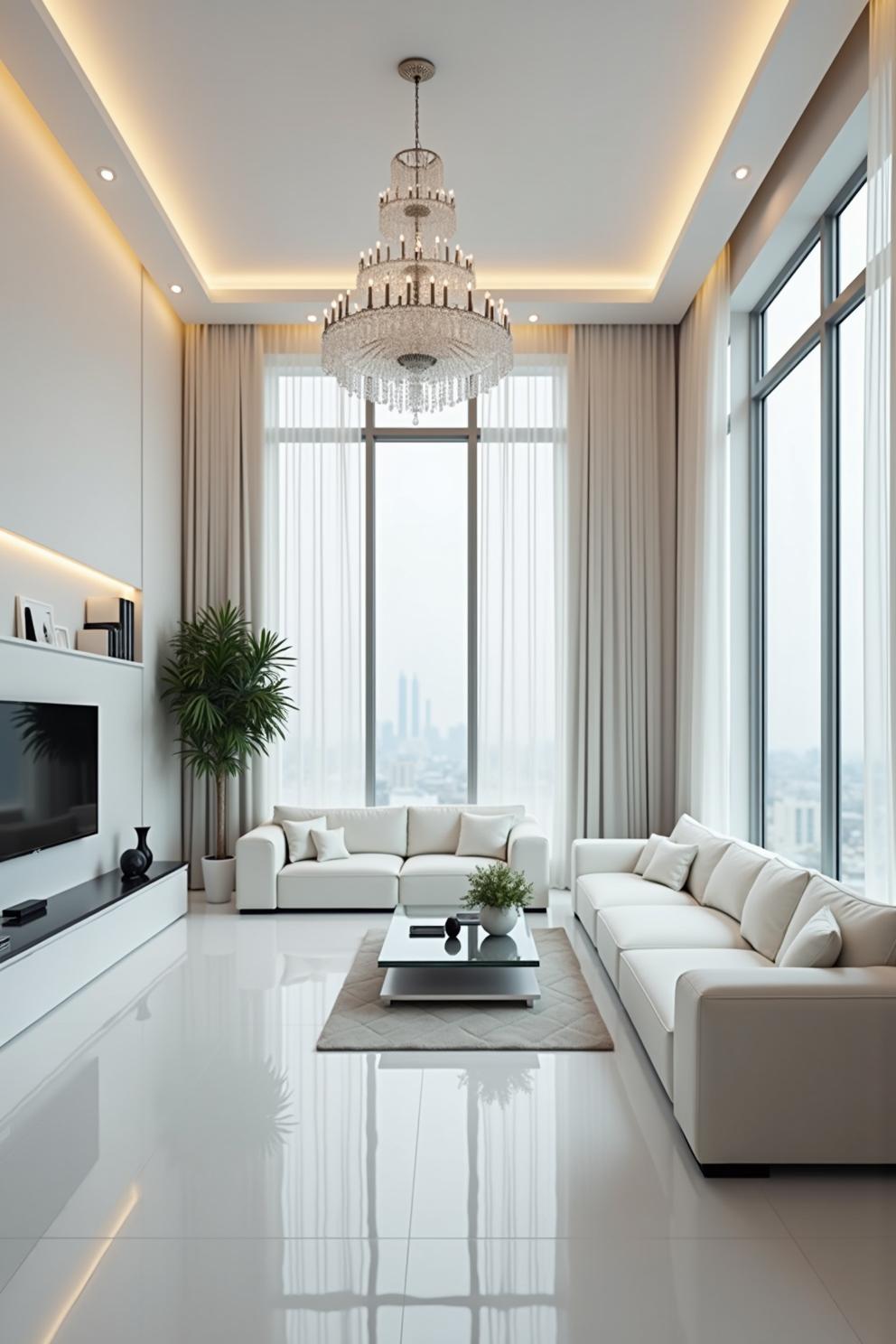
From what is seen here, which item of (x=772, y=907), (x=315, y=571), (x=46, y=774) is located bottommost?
(x=772, y=907)

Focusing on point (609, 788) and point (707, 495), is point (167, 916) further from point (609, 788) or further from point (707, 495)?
point (707, 495)

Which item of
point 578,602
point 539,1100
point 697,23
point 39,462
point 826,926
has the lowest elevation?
point 539,1100

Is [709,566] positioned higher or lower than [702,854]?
higher

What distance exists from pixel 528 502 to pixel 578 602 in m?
0.86

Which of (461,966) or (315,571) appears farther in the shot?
(315,571)

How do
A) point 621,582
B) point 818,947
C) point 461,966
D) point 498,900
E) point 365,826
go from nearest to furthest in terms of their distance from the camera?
point 818,947 → point 461,966 → point 498,900 → point 365,826 → point 621,582

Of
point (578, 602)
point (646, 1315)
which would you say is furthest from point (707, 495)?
point (646, 1315)

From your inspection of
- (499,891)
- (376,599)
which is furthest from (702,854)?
(376,599)

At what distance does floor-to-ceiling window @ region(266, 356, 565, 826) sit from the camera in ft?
23.4

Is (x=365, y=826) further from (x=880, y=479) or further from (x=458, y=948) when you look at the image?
(x=880, y=479)

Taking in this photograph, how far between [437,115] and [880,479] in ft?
9.43

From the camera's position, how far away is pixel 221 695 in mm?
6535

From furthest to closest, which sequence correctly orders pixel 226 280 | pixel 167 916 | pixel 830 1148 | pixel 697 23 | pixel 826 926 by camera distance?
1. pixel 226 280
2. pixel 167 916
3. pixel 697 23
4. pixel 826 926
5. pixel 830 1148

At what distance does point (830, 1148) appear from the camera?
274 centimetres
